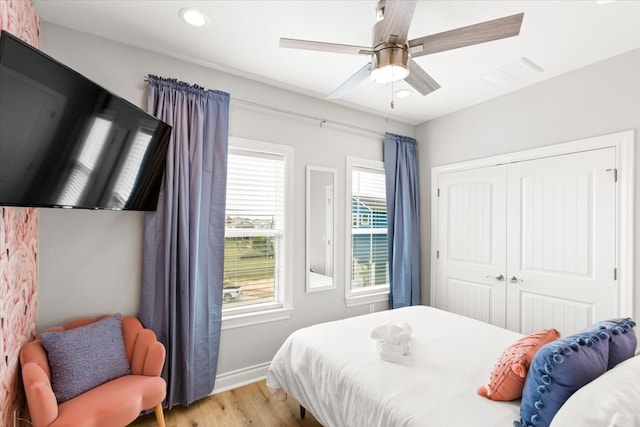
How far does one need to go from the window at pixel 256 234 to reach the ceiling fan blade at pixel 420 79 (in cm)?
138

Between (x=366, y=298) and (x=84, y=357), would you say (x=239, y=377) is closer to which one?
(x=84, y=357)

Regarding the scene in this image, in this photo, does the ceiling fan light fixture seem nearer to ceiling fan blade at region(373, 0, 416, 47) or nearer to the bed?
ceiling fan blade at region(373, 0, 416, 47)

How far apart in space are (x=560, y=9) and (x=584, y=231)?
5.50ft

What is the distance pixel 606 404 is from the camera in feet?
3.25

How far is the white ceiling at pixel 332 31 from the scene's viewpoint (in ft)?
6.11

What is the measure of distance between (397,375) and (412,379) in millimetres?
76

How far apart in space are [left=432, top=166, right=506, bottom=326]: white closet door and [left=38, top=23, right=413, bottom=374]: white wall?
1.38m

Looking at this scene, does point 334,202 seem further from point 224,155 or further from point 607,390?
point 607,390

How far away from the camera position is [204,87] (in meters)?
2.55

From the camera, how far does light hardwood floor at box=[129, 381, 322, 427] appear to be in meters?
2.15

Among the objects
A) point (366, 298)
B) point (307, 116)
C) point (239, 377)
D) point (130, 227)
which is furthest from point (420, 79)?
point (239, 377)

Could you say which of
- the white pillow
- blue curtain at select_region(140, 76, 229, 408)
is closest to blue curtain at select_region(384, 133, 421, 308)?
blue curtain at select_region(140, 76, 229, 408)

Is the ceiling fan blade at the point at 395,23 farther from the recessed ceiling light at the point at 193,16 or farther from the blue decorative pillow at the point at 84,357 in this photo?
the blue decorative pillow at the point at 84,357

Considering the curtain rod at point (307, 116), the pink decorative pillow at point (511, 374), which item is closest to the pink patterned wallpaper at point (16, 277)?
the curtain rod at point (307, 116)
